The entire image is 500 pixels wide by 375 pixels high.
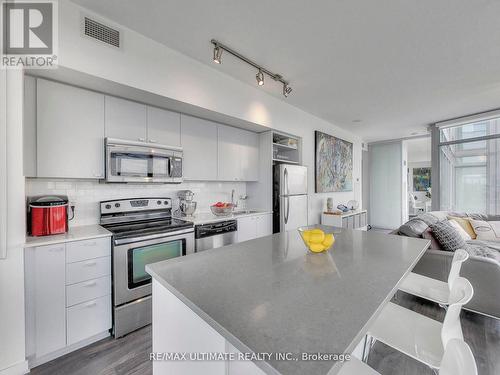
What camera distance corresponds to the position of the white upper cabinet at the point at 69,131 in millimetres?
1854

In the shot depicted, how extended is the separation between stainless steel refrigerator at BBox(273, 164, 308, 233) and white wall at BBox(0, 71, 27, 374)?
2.86 metres

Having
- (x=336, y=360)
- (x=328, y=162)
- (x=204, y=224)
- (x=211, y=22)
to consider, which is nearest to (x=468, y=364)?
(x=336, y=360)

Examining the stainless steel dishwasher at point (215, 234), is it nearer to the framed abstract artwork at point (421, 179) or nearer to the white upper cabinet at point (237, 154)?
the white upper cabinet at point (237, 154)

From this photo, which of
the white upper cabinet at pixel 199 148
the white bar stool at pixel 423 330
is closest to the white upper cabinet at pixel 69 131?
the white upper cabinet at pixel 199 148

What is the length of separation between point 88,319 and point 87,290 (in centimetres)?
24

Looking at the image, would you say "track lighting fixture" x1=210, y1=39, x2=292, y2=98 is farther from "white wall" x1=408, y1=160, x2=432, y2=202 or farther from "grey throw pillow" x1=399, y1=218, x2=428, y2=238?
"white wall" x1=408, y1=160, x2=432, y2=202

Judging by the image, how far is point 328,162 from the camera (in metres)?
4.79

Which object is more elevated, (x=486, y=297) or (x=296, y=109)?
(x=296, y=109)

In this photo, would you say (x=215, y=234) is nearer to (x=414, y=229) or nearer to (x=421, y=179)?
(x=414, y=229)

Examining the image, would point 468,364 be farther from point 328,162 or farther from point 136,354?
point 328,162

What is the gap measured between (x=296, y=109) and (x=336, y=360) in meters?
3.93

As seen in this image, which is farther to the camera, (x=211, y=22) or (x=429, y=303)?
(x=429, y=303)

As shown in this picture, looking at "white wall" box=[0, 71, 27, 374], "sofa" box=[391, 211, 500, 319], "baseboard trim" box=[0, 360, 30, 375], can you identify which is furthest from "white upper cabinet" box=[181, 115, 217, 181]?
"sofa" box=[391, 211, 500, 319]

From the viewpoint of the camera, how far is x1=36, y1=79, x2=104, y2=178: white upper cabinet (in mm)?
1854
